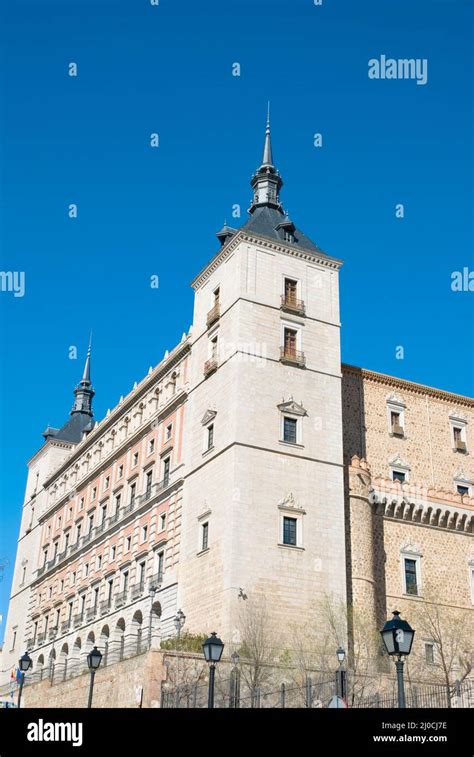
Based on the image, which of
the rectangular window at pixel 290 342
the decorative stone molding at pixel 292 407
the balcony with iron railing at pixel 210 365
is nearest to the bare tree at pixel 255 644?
the decorative stone molding at pixel 292 407

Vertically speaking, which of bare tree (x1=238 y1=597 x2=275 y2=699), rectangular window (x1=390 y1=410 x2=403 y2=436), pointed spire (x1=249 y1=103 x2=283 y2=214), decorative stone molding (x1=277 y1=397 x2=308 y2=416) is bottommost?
bare tree (x1=238 y1=597 x2=275 y2=699)

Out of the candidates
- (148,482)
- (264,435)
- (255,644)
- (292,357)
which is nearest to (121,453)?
(148,482)

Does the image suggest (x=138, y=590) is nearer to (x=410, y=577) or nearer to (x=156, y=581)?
(x=156, y=581)

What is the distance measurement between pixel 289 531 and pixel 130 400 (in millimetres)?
19037

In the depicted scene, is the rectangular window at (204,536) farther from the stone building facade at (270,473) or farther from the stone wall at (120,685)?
the stone wall at (120,685)

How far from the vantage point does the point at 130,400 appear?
54.3 meters

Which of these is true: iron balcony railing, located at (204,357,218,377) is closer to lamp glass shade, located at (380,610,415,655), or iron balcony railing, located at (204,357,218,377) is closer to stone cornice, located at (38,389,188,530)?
stone cornice, located at (38,389,188,530)

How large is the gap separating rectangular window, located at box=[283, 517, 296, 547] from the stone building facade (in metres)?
0.09

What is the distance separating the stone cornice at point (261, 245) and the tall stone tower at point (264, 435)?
6 cm

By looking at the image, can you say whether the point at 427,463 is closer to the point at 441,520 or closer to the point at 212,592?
the point at 441,520

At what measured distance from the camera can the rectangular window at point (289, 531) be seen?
38.2 metres

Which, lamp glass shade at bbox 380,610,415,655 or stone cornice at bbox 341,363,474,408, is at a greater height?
stone cornice at bbox 341,363,474,408

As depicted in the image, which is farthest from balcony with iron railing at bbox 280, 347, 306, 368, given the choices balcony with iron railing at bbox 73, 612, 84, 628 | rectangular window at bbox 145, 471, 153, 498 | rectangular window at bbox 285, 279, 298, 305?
balcony with iron railing at bbox 73, 612, 84, 628

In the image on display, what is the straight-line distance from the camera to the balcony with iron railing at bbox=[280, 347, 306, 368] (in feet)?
138
